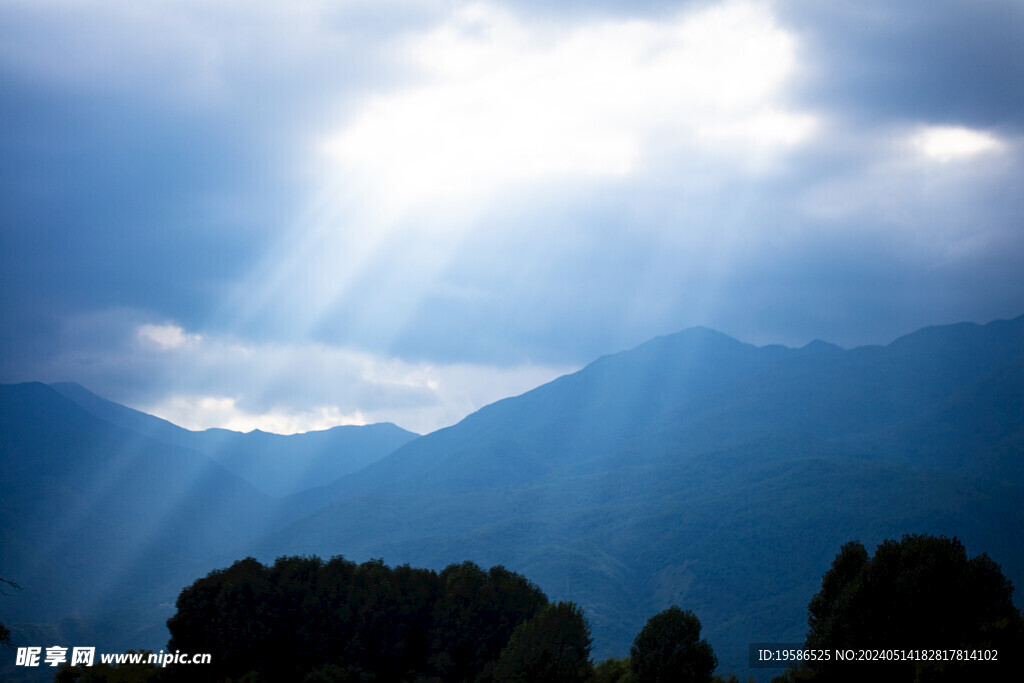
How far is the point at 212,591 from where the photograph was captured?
43.9m

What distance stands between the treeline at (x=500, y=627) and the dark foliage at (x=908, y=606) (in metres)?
0.06

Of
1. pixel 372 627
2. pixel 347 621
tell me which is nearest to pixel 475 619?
pixel 372 627

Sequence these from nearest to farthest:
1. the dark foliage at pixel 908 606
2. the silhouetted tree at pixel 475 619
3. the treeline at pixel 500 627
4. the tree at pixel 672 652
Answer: the dark foliage at pixel 908 606 → the treeline at pixel 500 627 → the tree at pixel 672 652 → the silhouetted tree at pixel 475 619

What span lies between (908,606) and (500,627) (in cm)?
2225

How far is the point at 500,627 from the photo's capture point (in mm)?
45312

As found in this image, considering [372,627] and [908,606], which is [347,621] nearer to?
[372,627]

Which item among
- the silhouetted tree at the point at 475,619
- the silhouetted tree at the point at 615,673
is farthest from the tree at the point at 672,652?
the silhouetted tree at the point at 475,619

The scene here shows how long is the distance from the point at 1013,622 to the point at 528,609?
25892 millimetres

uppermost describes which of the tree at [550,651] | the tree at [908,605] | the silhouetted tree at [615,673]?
the tree at [908,605]

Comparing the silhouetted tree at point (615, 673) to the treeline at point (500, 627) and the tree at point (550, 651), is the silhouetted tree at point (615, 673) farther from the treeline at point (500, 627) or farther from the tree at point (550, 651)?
the tree at point (550, 651)

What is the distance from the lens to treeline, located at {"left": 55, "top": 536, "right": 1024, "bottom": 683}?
107 feet

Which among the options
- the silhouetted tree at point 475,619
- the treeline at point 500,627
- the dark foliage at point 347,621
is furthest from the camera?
the silhouetted tree at point 475,619

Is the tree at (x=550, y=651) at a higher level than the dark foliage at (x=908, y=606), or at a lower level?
lower

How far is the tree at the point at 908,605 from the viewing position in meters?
31.6
